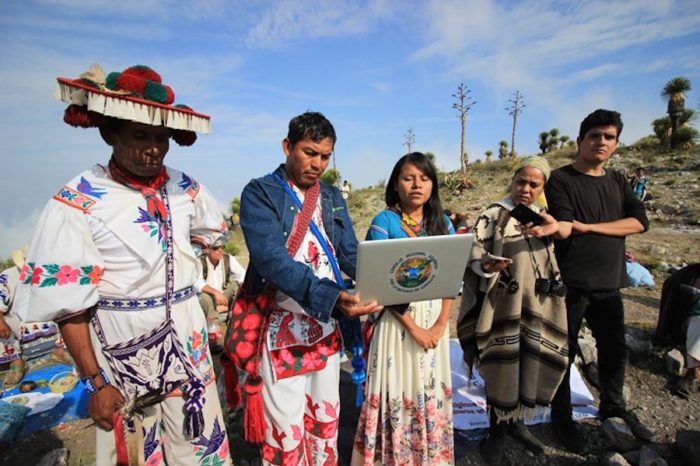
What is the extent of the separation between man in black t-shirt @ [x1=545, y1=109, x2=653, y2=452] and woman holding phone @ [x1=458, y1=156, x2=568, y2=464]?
21 cm

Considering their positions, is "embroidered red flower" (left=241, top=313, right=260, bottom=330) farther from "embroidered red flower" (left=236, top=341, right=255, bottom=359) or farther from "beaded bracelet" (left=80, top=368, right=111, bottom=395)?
"beaded bracelet" (left=80, top=368, right=111, bottom=395)

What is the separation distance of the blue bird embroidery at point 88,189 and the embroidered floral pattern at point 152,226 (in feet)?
0.52

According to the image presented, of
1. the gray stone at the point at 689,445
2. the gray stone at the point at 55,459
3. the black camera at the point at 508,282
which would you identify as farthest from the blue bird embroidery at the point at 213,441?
the gray stone at the point at 689,445

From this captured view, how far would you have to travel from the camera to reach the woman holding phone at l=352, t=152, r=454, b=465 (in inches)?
83.7

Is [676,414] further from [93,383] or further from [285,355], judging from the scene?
[93,383]

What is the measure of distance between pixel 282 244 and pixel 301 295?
0.27m

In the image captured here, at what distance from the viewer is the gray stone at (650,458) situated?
2285 millimetres

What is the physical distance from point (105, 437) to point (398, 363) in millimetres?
1518

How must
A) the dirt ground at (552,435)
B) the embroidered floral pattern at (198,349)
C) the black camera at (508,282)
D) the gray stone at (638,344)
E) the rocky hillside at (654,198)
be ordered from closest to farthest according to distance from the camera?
the embroidered floral pattern at (198,349), the black camera at (508,282), the dirt ground at (552,435), the gray stone at (638,344), the rocky hillside at (654,198)

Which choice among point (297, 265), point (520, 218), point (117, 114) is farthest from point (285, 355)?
point (520, 218)

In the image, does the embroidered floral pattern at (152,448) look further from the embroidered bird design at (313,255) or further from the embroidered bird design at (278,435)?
the embroidered bird design at (313,255)

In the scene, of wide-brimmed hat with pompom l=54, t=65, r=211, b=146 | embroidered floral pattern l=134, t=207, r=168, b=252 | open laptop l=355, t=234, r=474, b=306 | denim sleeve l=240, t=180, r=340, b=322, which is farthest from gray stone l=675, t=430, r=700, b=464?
wide-brimmed hat with pompom l=54, t=65, r=211, b=146

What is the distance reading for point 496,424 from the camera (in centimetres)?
262

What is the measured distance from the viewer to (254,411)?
5.89 ft
